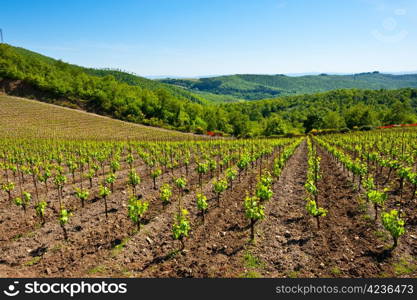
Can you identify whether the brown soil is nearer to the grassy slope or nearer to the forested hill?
the grassy slope

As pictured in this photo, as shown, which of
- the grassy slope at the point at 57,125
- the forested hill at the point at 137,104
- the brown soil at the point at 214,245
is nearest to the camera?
the brown soil at the point at 214,245

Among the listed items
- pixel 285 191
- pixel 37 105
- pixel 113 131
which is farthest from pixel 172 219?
pixel 37 105

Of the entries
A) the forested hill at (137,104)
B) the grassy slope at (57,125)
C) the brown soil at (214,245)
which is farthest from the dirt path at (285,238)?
the forested hill at (137,104)

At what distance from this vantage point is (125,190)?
16.1 meters

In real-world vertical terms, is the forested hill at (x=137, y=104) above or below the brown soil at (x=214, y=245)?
above

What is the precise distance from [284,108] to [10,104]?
477 feet

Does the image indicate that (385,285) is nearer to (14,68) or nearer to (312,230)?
(312,230)

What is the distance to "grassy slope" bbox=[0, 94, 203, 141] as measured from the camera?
5653 centimetres

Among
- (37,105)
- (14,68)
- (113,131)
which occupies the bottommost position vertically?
(113,131)

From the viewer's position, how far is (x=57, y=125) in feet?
209

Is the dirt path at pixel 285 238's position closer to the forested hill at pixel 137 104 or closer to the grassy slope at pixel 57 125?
the grassy slope at pixel 57 125

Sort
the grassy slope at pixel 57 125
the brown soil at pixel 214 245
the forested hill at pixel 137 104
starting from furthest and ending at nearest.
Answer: the forested hill at pixel 137 104
the grassy slope at pixel 57 125
the brown soil at pixel 214 245

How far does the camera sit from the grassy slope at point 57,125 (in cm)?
5653

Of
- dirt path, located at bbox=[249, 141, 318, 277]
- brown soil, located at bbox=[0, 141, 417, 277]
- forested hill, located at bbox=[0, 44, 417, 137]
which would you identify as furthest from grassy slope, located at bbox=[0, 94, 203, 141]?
dirt path, located at bbox=[249, 141, 318, 277]
